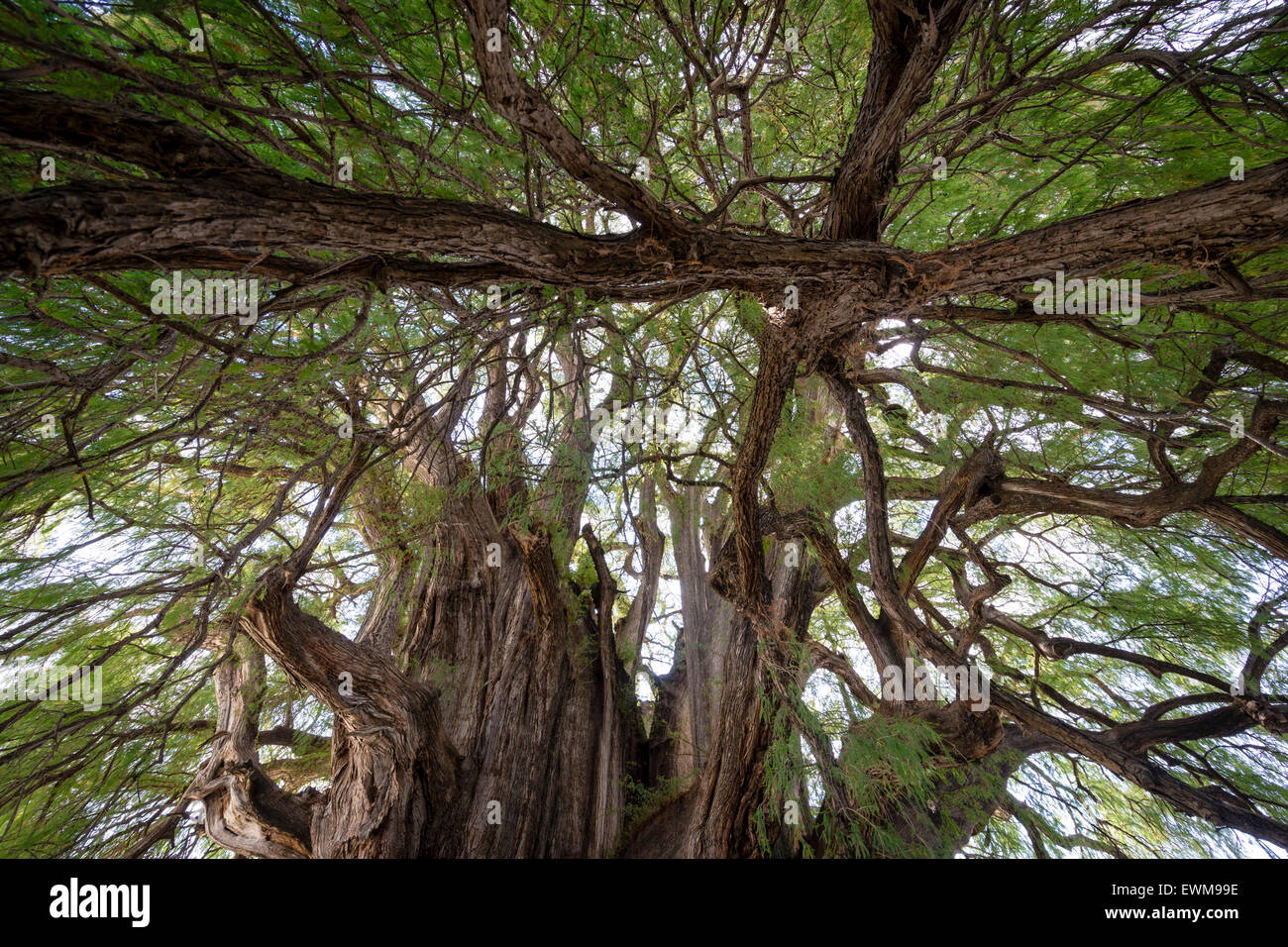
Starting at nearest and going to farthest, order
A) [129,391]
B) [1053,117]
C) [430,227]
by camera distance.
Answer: [430,227] → [129,391] → [1053,117]

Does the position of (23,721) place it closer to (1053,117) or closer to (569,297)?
(569,297)

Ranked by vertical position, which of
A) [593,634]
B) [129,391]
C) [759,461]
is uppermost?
[129,391]

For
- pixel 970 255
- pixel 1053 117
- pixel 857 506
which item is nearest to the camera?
pixel 970 255

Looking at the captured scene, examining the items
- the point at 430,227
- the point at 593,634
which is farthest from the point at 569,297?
the point at 593,634

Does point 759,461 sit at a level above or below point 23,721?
above

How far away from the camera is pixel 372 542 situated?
145 inches

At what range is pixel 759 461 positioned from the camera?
246cm

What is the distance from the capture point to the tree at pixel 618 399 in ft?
4.79

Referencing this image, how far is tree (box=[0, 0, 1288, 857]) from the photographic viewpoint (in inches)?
57.5

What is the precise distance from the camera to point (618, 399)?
9.37ft
